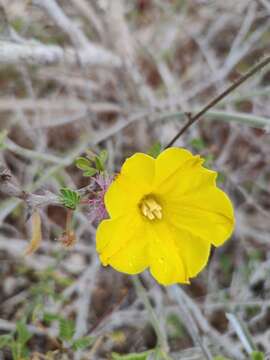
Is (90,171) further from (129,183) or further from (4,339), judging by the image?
(4,339)

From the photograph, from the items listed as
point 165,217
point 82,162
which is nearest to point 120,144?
point 165,217

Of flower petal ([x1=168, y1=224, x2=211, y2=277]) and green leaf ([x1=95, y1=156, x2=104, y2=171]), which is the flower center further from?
green leaf ([x1=95, y1=156, x2=104, y2=171])

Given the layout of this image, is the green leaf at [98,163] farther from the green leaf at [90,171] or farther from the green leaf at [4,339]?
the green leaf at [4,339]

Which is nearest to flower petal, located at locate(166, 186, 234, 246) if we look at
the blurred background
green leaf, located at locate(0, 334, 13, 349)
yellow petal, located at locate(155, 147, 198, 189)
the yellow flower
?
the yellow flower

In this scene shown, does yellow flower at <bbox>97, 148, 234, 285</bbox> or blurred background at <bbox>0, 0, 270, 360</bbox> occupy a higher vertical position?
yellow flower at <bbox>97, 148, 234, 285</bbox>

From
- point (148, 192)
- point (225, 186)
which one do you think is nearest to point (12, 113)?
point (225, 186)

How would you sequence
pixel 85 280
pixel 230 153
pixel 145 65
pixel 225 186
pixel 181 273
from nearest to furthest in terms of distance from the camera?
pixel 181 273 < pixel 85 280 < pixel 225 186 < pixel 230 153 < pixel 145 65

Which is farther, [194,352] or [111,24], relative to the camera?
[111,24]

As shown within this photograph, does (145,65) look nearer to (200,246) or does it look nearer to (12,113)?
(12,113)
